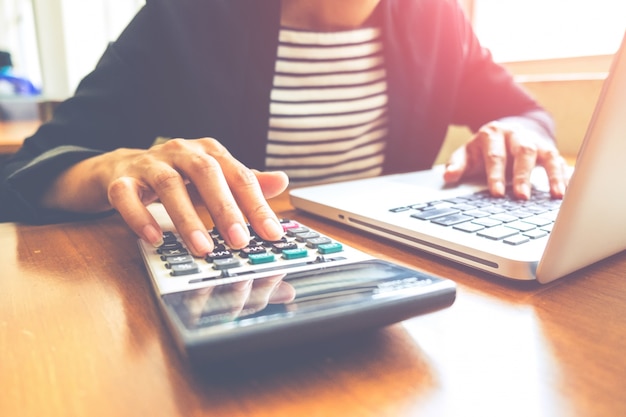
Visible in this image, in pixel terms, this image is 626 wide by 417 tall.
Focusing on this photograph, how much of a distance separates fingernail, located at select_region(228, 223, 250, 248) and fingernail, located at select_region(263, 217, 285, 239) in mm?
18

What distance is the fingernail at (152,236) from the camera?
1.16ft

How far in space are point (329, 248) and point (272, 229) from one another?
0.05 meters

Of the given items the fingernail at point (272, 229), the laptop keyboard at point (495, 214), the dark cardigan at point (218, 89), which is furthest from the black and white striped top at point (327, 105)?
the fingernail at point (272, 229)

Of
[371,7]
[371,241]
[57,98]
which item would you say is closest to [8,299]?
[371,241]

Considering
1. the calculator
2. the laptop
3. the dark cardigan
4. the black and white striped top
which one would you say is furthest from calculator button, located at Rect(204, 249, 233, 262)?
the black and white striped top

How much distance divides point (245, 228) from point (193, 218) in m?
0.04

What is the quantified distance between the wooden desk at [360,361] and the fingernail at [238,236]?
0.07m

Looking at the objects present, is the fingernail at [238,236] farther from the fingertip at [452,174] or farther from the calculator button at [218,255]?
the fingertip at [452,174]

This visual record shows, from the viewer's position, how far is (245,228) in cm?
34

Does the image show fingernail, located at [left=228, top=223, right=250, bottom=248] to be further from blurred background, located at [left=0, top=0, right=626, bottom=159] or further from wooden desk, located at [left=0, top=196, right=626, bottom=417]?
blurred background, located at [left=0, top=0, right=626, bottom=159]

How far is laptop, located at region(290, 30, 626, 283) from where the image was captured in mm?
264

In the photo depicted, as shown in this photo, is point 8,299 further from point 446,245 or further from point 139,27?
point 139,27

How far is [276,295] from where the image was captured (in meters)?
0.24

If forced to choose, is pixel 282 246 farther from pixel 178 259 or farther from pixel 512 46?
pixel 512 46
